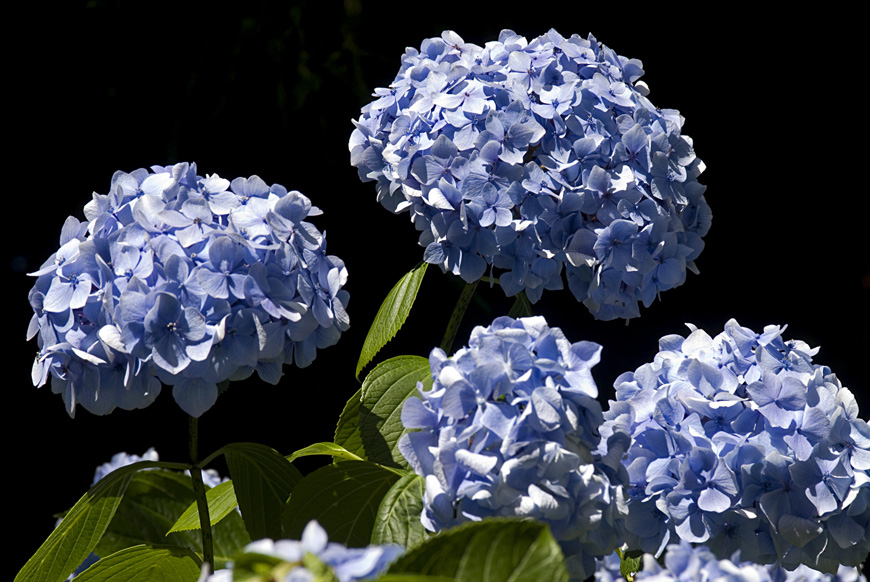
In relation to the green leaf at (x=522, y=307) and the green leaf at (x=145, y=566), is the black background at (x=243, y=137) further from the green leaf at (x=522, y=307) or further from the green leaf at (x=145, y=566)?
the green leaf at (x=145, y=566)

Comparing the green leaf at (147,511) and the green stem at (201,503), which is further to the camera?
the green leaf at (147,511)

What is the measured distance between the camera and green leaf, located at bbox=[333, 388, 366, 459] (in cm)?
87

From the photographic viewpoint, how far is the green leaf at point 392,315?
95 centimetres

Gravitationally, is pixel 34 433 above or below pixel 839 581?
below

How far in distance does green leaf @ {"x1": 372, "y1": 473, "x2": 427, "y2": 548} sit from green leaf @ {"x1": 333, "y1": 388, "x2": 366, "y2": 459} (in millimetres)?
258

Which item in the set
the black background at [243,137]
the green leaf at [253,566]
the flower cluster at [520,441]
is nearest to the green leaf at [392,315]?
the flower cluster at [520,441]

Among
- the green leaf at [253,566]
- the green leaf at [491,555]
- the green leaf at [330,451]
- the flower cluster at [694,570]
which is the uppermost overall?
the green leaf at [253,566]

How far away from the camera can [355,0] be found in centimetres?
182

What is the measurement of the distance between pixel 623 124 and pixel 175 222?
428 mm

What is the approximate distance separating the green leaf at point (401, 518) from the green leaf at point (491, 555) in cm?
18

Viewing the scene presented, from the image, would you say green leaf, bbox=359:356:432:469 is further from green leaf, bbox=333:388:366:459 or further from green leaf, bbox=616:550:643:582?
green leaf, bbox=616:550:643:582

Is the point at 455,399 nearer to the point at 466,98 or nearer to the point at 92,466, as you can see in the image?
the point at 466,98

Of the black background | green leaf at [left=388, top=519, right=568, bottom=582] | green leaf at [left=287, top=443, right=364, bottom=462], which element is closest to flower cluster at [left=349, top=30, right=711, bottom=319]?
green leaf at [left=287, top=443, right=364, bottom=462]

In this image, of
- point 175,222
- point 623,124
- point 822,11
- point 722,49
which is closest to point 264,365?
point 175,222
